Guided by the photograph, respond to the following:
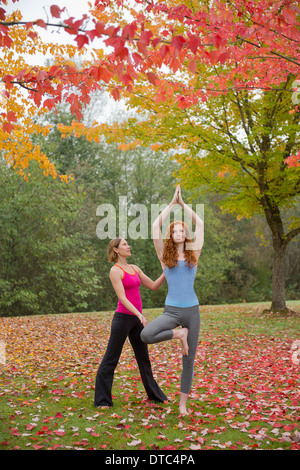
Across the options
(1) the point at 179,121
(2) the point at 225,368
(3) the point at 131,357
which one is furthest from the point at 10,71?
(2) the point at 225,368

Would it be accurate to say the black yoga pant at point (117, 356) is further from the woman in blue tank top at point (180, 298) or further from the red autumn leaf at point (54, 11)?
the red autumn leaf at point (54, 11)

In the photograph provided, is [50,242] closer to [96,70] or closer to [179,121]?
[179,121]

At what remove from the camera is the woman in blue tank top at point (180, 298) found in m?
4.54

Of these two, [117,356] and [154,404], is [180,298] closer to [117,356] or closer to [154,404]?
[117,356]

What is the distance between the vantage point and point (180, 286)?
4.71 m

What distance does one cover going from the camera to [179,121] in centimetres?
1219

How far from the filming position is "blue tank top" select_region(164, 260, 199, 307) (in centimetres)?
468

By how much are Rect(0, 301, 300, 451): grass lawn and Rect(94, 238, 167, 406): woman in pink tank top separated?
12.2 inches

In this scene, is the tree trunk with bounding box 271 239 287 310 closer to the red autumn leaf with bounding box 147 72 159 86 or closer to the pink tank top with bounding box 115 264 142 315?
the pink tank top with bounding box 115 264 142 315

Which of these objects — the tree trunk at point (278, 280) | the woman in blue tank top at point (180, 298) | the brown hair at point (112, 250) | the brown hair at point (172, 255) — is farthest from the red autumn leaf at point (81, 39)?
the tree trunk at point (278, 280)

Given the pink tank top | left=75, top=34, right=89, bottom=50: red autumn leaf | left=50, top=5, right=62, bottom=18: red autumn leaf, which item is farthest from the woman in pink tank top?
left=50, top=5, right=62, bottom=18: red autumn leaf

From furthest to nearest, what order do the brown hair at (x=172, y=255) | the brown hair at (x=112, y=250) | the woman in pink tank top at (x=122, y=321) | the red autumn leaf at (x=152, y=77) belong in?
the brown hair at (x=112, y=250) < the woman in pink tank top at (x=122, y=321) < the brown hair at (x=172, y=255) < the red autumn leaf at (x=152, y=77)

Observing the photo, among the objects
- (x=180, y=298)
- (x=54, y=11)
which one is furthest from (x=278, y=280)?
(x=54, y=11)

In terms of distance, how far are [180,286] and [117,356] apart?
1232mm
